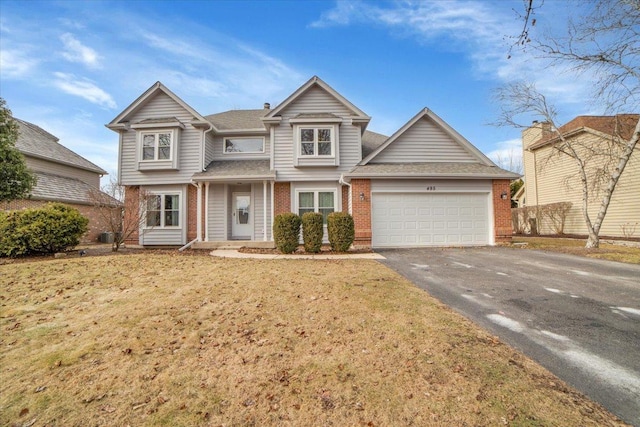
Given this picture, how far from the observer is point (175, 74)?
1628cm

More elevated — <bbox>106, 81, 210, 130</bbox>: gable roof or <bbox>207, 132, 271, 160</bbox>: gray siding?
<bbox>106, 81, 210, 130</bbox>: gable roof

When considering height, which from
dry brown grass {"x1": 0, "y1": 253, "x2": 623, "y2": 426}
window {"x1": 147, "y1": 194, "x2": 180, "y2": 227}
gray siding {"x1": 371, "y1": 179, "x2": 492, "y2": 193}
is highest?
gray siding {"x1": 371, "y1": 179, "x2": 492, "y2": 193}

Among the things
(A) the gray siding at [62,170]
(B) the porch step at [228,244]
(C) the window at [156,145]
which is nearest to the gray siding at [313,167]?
(B) the porch step at [228,244]

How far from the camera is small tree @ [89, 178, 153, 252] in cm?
1088

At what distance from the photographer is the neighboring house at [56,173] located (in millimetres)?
15596

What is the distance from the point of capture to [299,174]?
13258 millimetres

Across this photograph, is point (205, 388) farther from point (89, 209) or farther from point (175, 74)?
point (89, 209)

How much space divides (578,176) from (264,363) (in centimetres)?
2084

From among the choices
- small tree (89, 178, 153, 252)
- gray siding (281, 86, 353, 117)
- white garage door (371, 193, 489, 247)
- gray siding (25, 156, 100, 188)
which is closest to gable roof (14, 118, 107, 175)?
gray siding (25, 156, 100, 188)

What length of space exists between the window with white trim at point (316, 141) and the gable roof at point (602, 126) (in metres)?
10.8

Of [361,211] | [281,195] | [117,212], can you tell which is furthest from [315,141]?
[117,212]

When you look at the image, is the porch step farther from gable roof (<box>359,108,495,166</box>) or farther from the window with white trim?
gable roof (<box>359,108,495,166</box>)

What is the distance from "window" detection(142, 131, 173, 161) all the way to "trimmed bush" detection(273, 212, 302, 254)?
23.8 ft

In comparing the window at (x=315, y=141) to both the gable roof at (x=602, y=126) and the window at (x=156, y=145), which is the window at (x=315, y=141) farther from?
the gable roof at (x=602, y=126)
